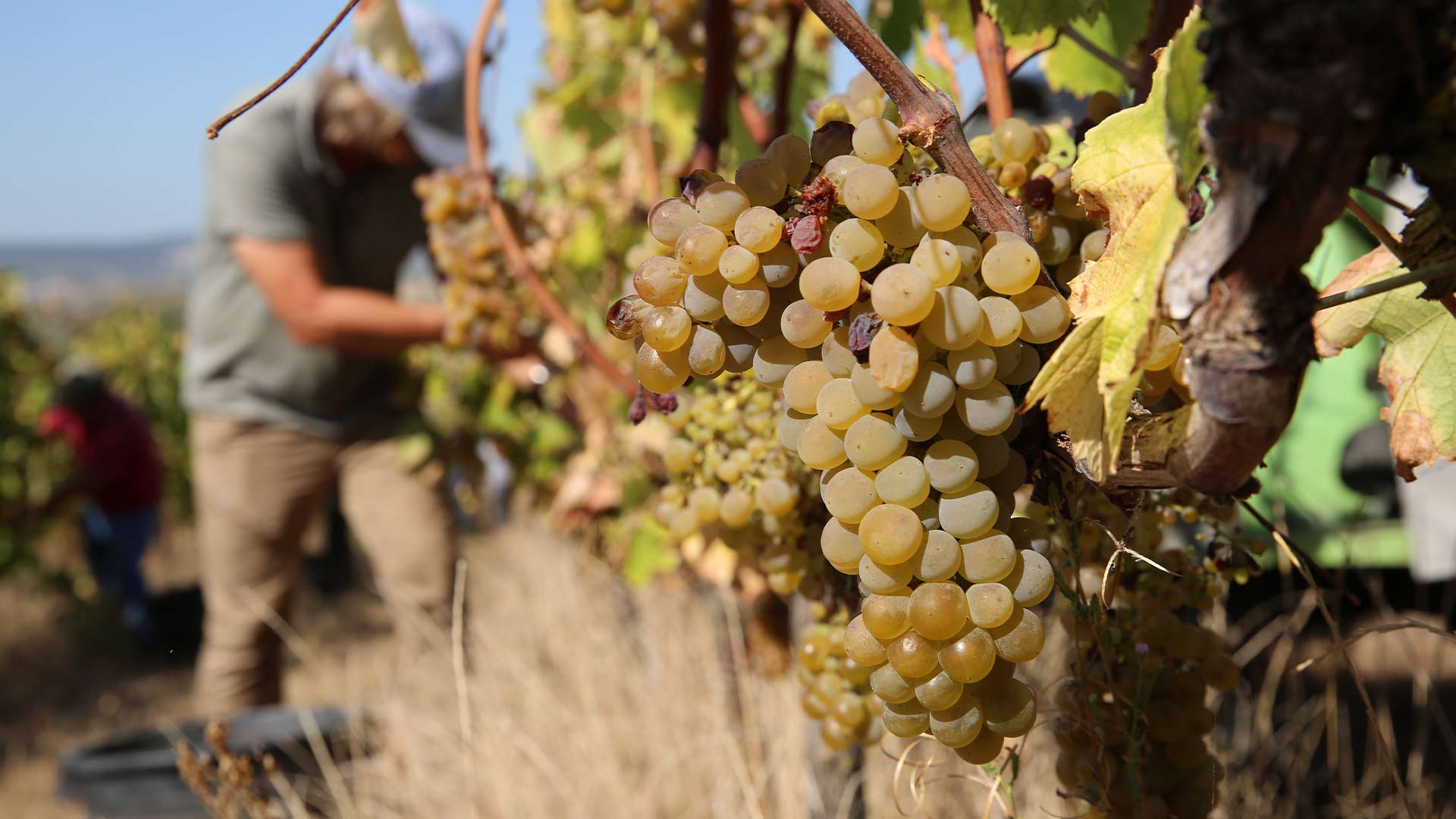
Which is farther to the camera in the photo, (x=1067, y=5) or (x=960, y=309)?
(x=1067, y=5)

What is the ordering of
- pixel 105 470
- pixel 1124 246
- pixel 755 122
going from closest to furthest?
pixel 1124 246 → pixel 755 122 → pixel 105 470

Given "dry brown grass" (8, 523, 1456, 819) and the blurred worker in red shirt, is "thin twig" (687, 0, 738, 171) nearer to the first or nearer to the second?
"dry brown grass" (8, 523, 1456, 819)

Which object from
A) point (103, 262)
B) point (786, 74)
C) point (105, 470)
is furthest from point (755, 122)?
point (103, 262)

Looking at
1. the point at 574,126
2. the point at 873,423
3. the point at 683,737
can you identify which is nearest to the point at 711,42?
the point at 873,423

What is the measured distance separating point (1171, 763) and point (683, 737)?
4.57 feet

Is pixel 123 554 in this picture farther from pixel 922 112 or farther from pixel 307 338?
pixel 922 112

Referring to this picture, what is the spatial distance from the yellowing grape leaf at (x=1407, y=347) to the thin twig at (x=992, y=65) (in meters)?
0.25

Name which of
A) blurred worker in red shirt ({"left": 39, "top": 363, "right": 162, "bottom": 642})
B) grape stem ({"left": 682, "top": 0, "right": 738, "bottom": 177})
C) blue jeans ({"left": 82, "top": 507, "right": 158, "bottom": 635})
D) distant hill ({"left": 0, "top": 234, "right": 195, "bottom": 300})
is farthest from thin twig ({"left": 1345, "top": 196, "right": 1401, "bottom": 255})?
distant hill ({"left": 0, "top": 234, "right": 195, "bottom": 300})

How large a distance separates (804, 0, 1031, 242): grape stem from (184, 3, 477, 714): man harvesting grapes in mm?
1647

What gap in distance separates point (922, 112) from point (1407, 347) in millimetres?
283

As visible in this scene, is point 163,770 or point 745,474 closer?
point 745,474

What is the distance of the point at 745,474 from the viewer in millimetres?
703

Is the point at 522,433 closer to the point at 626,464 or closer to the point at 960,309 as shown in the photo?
the point at 626,464

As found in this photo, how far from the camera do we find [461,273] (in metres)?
1.45
